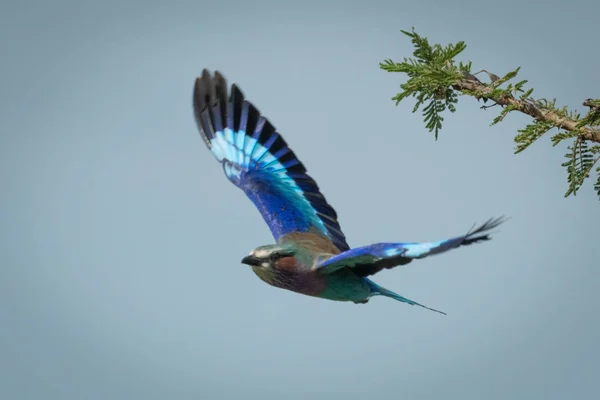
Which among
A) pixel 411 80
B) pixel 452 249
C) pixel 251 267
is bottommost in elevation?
pixel 452 249

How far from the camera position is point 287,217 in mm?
6055

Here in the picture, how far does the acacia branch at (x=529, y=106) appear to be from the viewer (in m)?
4.38

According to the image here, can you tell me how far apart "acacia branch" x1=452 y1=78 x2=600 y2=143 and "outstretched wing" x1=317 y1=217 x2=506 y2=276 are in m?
0.83

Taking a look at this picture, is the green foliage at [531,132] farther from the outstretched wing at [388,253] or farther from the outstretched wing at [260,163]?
the outstretched wing at [260,163]

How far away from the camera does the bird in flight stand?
4.70 metres

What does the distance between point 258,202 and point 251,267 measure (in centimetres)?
117

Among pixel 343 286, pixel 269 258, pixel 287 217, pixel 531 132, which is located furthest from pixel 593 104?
pixel 287 217

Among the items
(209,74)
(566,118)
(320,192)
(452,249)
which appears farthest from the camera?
(209,74)

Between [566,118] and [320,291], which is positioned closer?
[566,118]

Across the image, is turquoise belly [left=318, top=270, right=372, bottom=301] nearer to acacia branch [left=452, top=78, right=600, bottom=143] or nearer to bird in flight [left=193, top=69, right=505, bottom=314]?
bird in flight [left=193, top=69, right=505, bottom=314]

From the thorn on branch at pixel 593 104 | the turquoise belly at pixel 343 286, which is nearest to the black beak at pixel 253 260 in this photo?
the turquoise belly at pixel 343 286

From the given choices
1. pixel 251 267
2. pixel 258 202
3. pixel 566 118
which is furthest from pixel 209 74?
pixel 566 118

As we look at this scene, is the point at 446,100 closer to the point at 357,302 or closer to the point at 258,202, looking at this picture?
the point at 357,302

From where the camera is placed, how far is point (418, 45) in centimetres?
476
